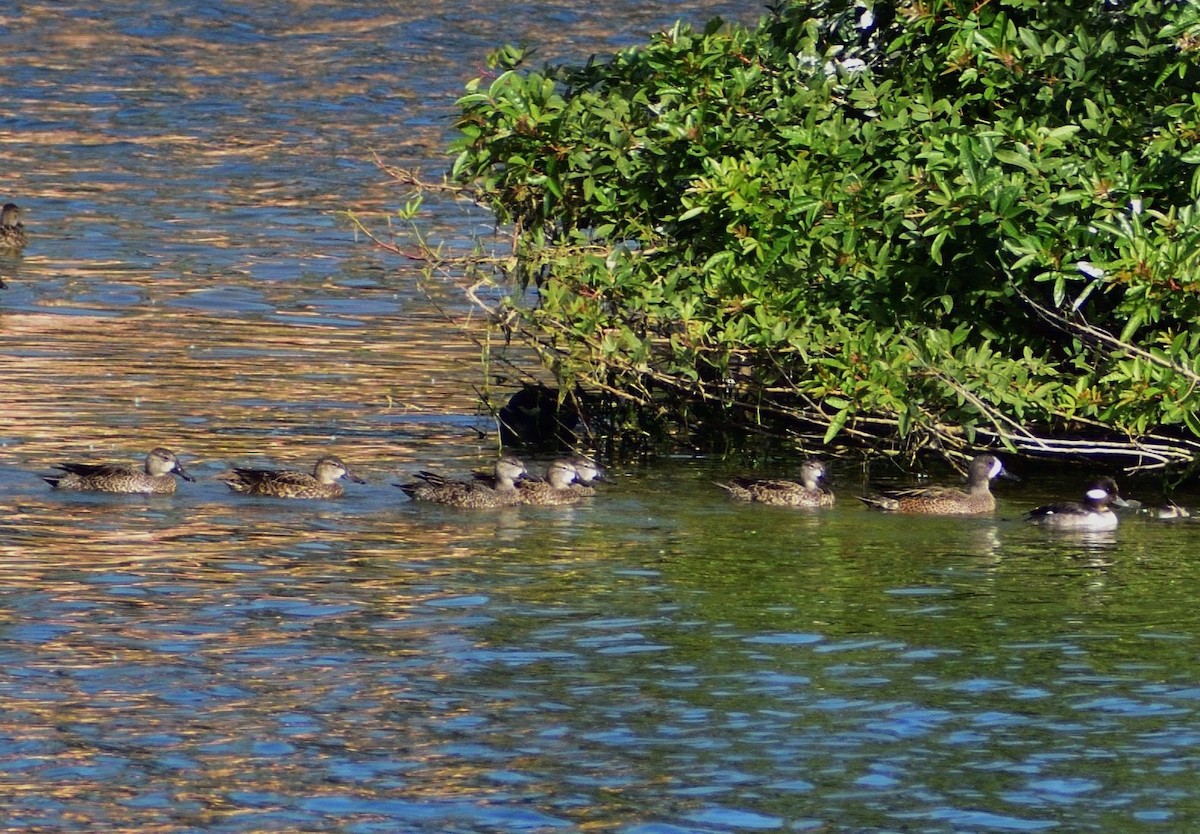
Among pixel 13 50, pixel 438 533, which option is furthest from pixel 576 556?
pixel 13 50

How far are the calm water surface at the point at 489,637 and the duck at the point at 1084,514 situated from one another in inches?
7.9

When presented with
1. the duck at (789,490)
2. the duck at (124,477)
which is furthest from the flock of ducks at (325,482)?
the duck at (789,490)

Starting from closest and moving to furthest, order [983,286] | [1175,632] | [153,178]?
1. [1175,632]
2. [983,286]
3. [153,178]

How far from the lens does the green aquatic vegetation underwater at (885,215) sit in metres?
16.0

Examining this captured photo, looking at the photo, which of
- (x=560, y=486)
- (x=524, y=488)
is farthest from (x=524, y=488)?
(x=560, y=486)

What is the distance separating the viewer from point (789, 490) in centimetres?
1688

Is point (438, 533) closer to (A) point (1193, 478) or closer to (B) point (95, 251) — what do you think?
(A) point (1193, 478)

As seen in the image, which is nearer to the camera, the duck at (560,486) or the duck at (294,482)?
the duck at (294,482)

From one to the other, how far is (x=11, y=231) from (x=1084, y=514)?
1770 cm

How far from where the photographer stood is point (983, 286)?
1694 cm

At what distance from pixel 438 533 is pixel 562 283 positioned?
2864mm

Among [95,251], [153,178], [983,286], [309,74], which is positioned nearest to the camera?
[983,286]

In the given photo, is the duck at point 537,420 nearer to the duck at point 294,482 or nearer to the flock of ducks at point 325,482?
the flock of ducks at point 325,482

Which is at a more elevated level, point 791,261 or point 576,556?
point 791,261
